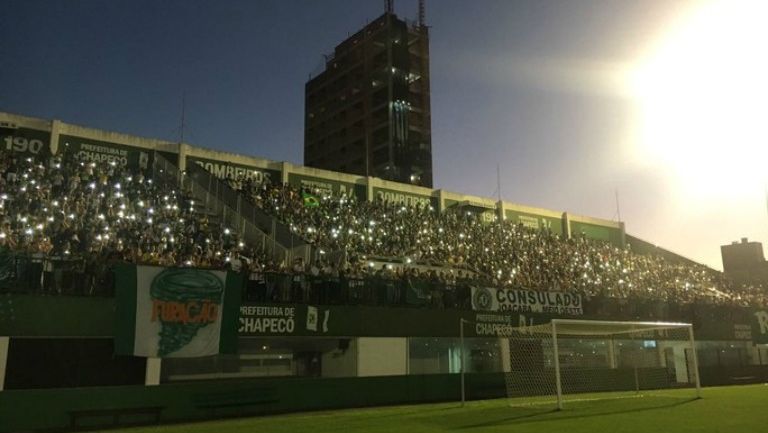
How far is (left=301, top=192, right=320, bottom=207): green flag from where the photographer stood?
115 ft

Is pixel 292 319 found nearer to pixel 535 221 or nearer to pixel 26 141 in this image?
pixel 26 141

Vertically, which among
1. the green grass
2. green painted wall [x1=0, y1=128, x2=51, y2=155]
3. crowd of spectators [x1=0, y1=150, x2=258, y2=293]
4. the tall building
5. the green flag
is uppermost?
the tall building

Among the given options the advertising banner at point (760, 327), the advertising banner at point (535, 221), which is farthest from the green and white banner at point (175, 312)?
the advertising banner at point (760, 327)

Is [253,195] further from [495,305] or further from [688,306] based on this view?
[688,306]

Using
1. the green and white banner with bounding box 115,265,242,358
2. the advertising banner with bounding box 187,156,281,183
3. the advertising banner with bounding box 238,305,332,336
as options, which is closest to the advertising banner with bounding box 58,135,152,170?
the advertising banner with bounding box 187,156,281,183

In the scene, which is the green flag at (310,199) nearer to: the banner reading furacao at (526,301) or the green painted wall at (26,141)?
the banner reading furacao at (526,301)

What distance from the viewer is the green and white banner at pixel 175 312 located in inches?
Answer: 738

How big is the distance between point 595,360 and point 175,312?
2188 centimetres

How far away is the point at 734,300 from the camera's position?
43.1m

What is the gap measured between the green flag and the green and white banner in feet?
47.4

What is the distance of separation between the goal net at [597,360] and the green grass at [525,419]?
11.9ft

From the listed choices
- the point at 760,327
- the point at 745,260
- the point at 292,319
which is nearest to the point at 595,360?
the point at 760,327

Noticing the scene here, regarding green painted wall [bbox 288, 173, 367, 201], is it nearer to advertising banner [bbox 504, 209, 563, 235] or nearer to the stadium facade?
the stadium facade

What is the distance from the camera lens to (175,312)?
763 inches
